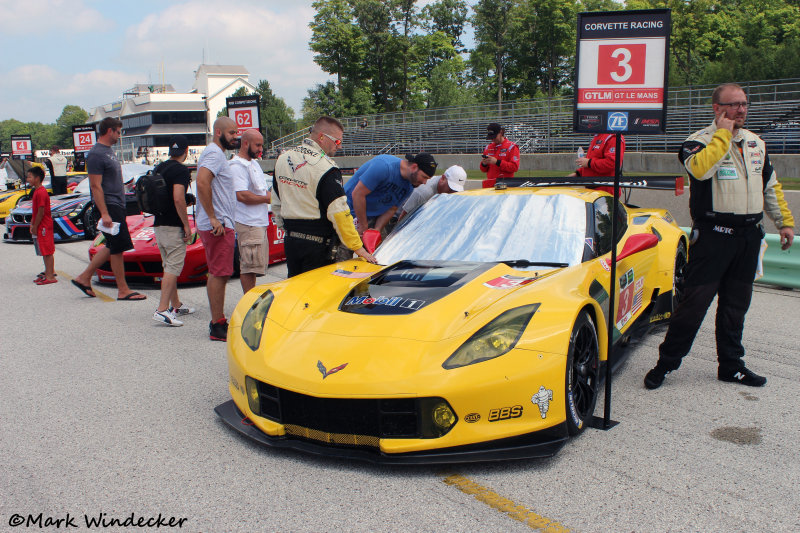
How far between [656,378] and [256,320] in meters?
2.42

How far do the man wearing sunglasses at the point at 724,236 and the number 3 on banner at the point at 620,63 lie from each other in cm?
71

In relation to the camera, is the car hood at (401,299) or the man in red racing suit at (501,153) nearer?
the car hood at (401,299)

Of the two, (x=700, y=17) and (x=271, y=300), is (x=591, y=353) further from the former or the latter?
(x=700, y=17)

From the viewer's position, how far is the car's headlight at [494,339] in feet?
9.42

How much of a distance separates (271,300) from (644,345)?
291cm

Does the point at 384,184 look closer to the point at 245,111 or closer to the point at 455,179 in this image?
the point at 455,179

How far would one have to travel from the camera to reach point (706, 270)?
157 inches

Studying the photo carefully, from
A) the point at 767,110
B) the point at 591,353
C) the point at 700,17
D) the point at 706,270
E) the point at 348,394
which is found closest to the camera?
the point at 348,394

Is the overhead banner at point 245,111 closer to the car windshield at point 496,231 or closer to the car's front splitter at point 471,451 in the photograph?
the car windshield at point 496,231

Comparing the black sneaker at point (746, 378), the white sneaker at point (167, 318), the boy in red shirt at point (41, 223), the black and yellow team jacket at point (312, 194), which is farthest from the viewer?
the boy in red shirt at point (41, 223)

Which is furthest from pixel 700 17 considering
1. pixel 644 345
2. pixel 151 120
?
pixel 151 120

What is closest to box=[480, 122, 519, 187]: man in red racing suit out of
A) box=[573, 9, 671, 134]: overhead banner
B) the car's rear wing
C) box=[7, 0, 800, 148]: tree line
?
the car's rear wing

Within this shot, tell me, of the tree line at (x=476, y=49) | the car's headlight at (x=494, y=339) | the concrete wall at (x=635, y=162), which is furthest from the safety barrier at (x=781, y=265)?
the tree line at (x=476, y=49)

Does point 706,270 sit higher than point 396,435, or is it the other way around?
point 706,270
